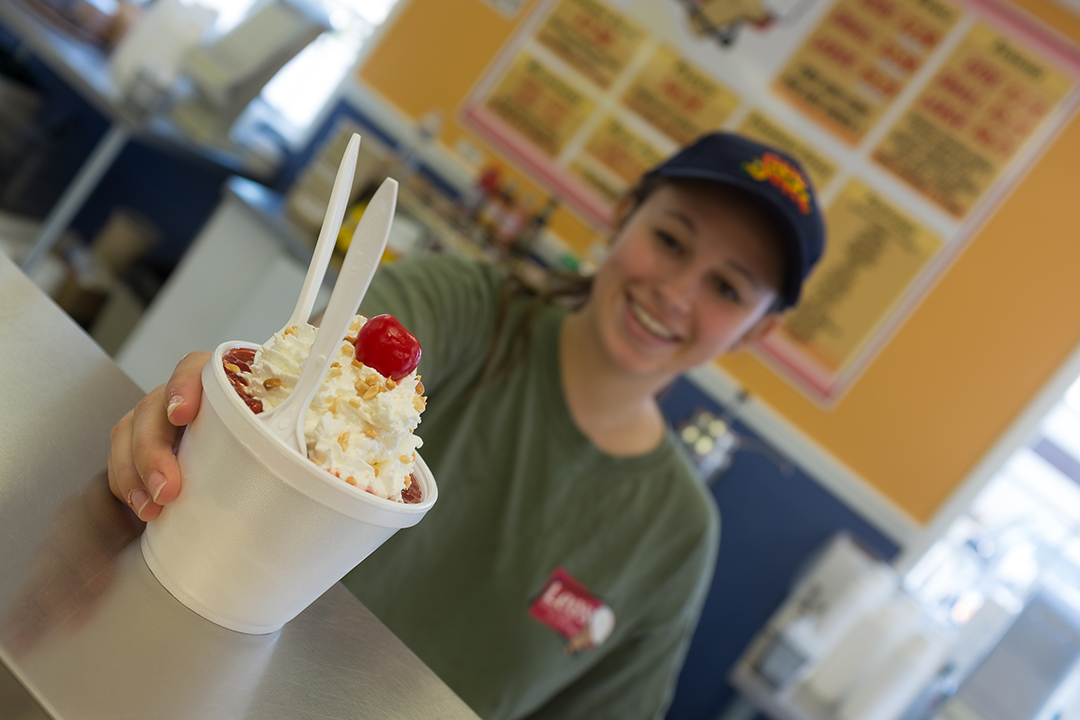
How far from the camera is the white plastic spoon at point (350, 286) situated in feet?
1.37

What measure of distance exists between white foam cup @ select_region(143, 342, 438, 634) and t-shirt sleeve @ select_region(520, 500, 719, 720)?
0.94 meters

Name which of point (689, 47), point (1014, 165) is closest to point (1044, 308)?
point (1014, 165)

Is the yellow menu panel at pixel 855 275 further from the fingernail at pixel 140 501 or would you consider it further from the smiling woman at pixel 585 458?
the fingernail at pixel 140 501

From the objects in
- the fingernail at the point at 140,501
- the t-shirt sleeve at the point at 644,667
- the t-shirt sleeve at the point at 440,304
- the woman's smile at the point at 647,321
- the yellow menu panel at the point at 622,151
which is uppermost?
the yellow menu panel at the point at 622,151

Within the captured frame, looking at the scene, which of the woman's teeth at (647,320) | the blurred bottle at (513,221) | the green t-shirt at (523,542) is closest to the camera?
the green t-shirt at (523,542)

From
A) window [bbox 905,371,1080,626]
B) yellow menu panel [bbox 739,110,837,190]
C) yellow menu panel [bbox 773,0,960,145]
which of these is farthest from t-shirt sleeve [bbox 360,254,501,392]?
window [bbox 905,371,1080,626]

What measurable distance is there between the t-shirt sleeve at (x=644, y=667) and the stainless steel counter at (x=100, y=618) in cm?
83

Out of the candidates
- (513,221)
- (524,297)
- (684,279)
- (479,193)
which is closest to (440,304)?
(524,297)

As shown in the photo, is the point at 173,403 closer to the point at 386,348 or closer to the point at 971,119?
the point at 386,348

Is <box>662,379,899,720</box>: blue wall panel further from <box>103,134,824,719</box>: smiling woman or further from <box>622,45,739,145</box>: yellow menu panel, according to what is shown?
<box>103,134,824,719</box>: smiling woman

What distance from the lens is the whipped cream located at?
0.47 m

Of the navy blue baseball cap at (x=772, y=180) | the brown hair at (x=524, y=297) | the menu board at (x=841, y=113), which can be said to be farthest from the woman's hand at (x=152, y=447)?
the menu board at (x=841, y=113)

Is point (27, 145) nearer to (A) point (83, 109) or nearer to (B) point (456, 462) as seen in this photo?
(A) point (83, 109)

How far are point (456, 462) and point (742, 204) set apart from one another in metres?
0.60
